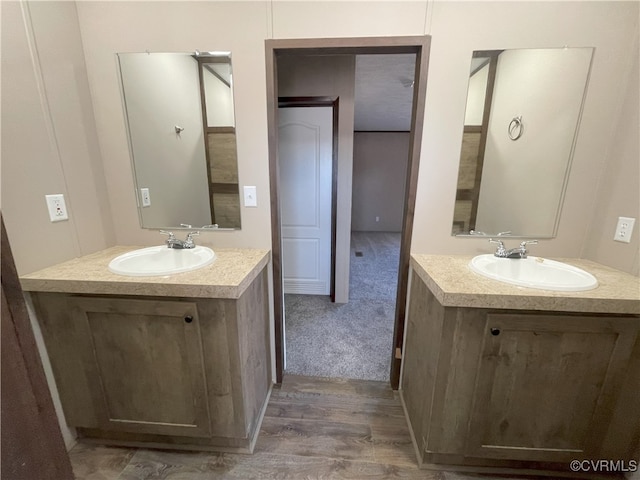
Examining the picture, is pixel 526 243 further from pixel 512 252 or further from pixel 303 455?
pixel 303 455

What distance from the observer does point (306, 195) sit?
2.71 meters

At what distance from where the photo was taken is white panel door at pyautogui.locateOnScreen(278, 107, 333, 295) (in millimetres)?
2537

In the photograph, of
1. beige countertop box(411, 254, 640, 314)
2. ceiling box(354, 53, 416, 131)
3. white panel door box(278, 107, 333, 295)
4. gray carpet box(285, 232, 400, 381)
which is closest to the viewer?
beige countertop box(411, 254, 640, 314)

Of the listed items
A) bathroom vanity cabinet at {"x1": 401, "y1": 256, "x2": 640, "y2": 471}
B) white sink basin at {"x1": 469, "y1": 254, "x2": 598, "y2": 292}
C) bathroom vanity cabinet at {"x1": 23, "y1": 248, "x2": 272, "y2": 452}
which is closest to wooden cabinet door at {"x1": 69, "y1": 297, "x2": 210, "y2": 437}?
bathroom vanity cabinet at {"x1": 23, "y1": 248, "x2": 272, "y2": 452}

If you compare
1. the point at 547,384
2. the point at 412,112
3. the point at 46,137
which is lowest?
the point at 547,384

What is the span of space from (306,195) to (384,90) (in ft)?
6.56

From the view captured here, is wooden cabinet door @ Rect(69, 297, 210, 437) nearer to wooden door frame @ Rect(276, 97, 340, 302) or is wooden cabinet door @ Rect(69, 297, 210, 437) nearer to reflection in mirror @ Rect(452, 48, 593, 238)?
reflection in mirror @ Rect(452, 48, 593, 238)

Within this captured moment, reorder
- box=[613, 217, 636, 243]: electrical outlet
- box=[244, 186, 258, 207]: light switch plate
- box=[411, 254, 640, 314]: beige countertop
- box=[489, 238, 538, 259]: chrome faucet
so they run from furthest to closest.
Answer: box=[244, 186, 258, 207]: light switch plate → box=[489, 238, 538, 259]: chrome faucet → box=[613, 217, 636, 243]: electrical outlet → box=[411, 254, 640, 314]: beige countertop

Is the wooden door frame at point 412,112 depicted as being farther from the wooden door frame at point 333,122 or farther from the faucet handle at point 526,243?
the wooden door frame at point 333,122

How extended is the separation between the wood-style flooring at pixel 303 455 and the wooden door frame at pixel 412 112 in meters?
0.54

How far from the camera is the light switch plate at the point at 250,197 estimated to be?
1.50 m

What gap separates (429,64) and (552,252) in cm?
120

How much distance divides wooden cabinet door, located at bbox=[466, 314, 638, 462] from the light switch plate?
1.24m

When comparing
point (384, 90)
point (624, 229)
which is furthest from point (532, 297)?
point (384, 90)
